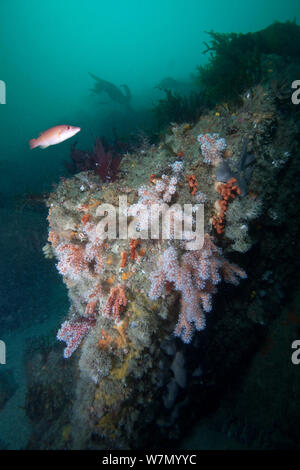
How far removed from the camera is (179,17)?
11706cm

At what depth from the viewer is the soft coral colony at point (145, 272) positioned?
9.08ft

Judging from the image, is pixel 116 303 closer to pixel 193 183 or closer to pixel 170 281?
pixel 170 281

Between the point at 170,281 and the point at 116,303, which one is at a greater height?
the point at 170,281

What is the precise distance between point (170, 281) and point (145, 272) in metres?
0.39

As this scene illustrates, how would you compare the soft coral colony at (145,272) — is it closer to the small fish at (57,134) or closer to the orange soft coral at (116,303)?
the orange soft coral at (116,303)

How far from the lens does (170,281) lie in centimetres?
286

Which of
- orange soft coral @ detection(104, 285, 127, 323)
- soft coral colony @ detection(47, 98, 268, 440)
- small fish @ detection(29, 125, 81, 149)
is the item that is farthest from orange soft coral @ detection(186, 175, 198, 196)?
small fish @ detection(29, 125, 81, 149)

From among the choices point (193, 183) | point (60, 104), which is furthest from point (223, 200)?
point (60, 104)

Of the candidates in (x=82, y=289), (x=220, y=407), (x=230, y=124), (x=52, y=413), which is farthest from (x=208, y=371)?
(x=230, y=124)

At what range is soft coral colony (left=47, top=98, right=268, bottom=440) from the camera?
2.77 metres

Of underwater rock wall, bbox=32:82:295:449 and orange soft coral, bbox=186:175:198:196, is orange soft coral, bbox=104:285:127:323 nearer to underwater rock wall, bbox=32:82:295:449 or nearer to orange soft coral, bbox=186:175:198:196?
underwater rock wall, bbox=32:82:295:449
